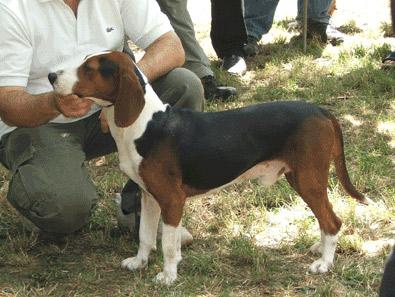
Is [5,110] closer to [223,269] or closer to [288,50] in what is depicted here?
[223,269]

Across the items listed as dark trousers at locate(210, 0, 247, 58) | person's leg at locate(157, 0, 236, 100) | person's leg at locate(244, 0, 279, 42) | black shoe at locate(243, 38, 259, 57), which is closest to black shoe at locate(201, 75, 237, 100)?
person's leg at locate(157, 0, 236, 100)

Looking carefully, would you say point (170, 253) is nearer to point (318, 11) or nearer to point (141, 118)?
point (141, 118)

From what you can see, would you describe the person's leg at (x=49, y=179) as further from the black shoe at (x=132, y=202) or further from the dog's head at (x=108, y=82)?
the dog's head at (x=108, y=82)

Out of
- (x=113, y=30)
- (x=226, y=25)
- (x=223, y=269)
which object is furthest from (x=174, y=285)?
(x=226, y=25)

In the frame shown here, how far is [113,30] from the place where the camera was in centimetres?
369

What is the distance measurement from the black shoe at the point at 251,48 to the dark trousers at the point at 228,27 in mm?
94

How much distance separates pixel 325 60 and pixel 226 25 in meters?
0.97

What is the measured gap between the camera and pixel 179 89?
3.80 meters

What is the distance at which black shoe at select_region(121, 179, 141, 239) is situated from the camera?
3785 mm

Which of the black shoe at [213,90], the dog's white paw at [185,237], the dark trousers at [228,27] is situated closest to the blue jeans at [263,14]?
the dark trousers at [228,27]

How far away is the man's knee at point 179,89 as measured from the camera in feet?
12.5

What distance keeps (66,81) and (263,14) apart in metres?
4.45

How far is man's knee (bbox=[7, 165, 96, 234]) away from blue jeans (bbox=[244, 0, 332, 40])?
3934mm

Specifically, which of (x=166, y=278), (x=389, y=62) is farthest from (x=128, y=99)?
(x=389, y=62)
